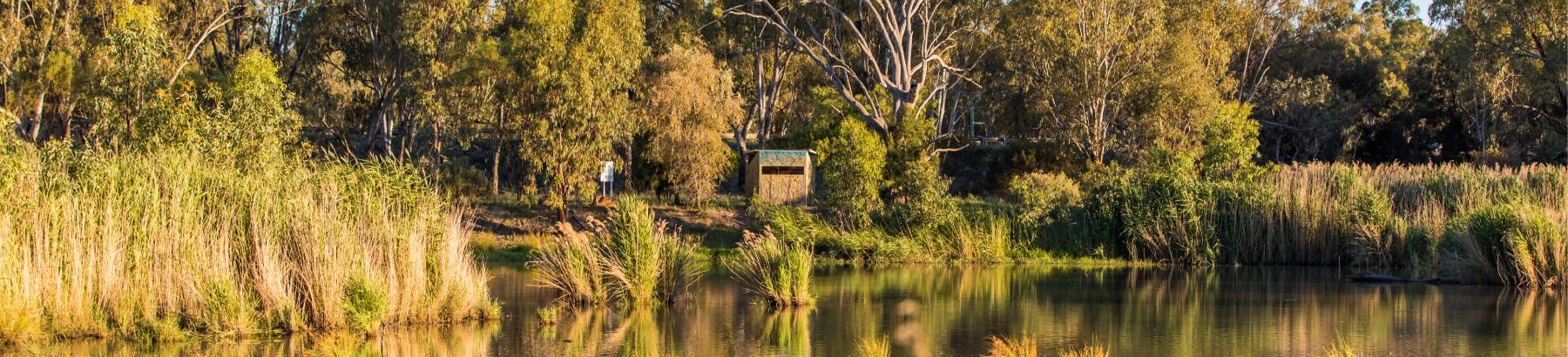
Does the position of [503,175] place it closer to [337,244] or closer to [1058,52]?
[1058,52]

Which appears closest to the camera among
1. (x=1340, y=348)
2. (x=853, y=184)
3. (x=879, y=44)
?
(x=1340, y=348)

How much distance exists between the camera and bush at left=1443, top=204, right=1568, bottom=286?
77.5ft

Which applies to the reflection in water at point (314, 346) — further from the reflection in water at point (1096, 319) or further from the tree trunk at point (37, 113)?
the tree trunk at point (37, 113)

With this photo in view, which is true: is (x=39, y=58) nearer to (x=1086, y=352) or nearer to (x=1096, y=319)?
(x=1096, y=319)

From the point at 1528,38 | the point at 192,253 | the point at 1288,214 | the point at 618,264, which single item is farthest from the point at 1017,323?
the point at 1528,38

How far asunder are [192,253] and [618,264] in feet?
18.2

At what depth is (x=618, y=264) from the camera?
780 inches

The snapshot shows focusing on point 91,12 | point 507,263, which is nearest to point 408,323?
point 507,263

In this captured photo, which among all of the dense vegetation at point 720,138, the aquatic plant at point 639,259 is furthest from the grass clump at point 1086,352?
the aquatic plant at point 639,259

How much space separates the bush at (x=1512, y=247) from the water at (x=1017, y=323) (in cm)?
76

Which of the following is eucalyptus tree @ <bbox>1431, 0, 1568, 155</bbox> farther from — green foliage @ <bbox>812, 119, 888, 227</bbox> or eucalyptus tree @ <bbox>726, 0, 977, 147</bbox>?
green foliage @ <bbox>812, 119, 888, 227</bbox>

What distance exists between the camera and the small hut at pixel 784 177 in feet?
131

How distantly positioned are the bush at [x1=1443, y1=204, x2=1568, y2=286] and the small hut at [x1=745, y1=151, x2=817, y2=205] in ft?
61.5

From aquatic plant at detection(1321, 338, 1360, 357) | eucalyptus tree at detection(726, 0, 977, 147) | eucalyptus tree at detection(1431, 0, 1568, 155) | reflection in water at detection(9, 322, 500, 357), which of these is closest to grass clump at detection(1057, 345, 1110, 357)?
→ aquatic plant at detection(1321, 338, 1360, 357)
